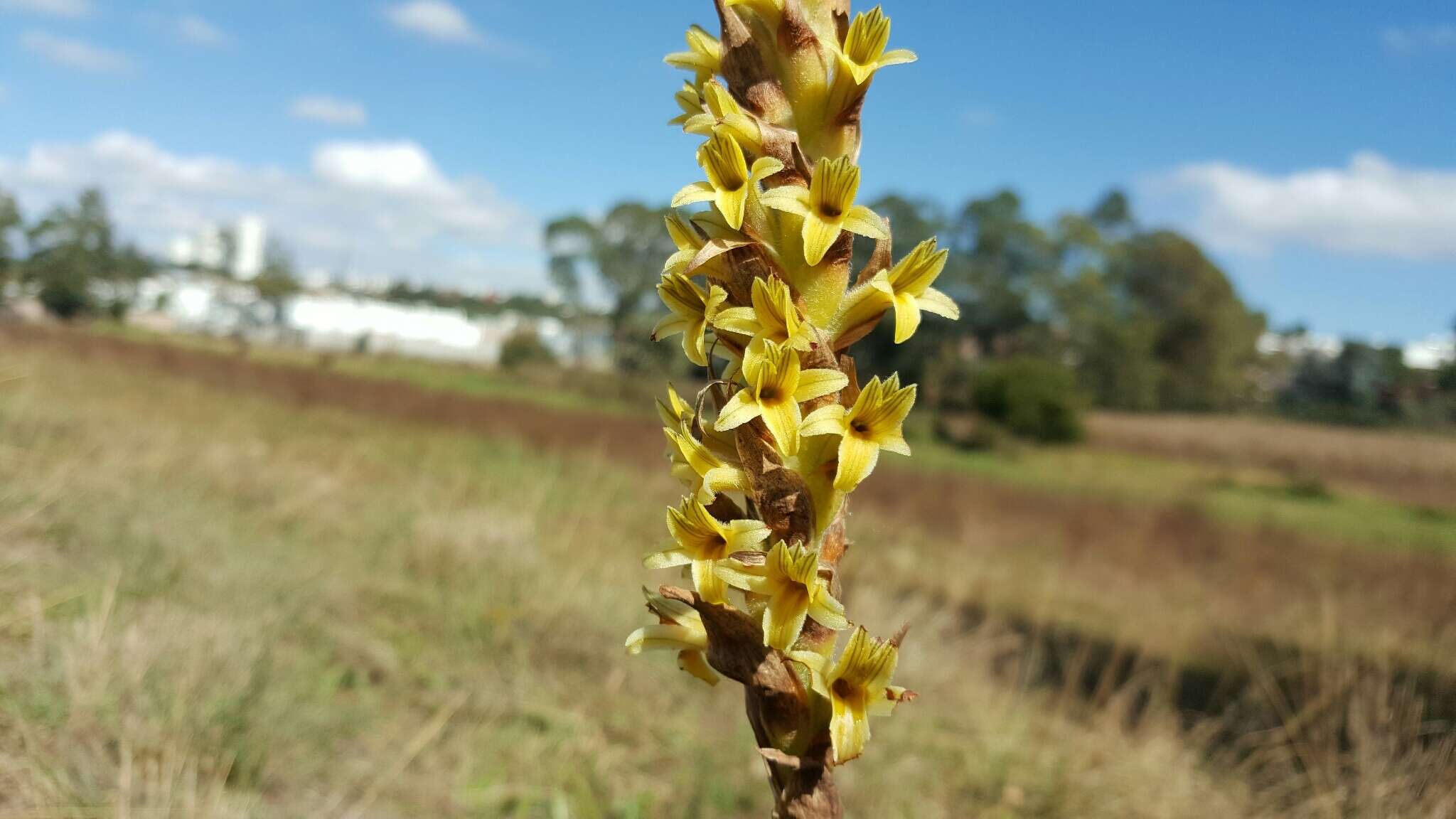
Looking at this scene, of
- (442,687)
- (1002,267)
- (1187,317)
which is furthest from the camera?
(1187,317)

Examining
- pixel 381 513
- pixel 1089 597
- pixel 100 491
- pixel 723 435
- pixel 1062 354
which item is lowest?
pixel 1089 597

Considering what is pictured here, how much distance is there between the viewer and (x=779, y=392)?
1.27 metres

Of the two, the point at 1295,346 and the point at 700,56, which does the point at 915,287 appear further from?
the point at 1295,346

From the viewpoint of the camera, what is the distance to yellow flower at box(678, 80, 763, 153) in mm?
1352

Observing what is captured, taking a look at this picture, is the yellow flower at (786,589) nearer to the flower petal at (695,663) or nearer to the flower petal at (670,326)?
the flower petal at (695,663)

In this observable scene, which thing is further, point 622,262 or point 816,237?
point 622,262

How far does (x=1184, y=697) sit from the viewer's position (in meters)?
9.34

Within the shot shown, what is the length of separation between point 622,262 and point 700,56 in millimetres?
63659

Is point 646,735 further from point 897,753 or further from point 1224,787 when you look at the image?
point 1224,787

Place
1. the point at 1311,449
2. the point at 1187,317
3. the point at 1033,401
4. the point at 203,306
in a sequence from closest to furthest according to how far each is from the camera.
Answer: the point at 1311,449, the point at 1033,401, the point at 203,306, the point at 1187,317

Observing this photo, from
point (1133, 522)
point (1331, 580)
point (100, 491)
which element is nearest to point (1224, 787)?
point (100, 491)

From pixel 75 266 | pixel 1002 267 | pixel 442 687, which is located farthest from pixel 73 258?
pixel 1002 267

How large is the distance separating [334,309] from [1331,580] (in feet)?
188

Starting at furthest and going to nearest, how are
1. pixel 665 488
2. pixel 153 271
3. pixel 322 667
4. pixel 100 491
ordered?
pixel 153 271 < pixel 665 488 < pixel 100 491 < pixel 322 667
